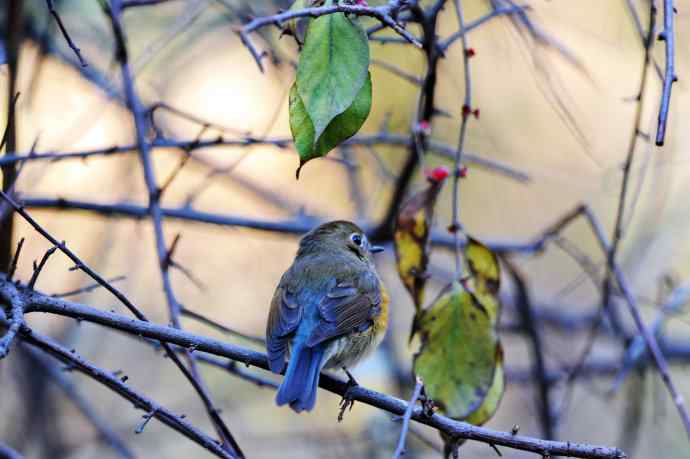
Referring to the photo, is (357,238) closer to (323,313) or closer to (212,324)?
(323,313)

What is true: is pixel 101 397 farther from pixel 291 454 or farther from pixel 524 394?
pixel 524 394

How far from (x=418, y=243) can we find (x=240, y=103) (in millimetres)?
4637

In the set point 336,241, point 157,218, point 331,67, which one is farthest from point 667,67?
point 336,241

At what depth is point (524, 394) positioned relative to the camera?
701 centimetres

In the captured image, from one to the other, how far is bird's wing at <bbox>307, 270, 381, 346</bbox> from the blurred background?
3.94 ft

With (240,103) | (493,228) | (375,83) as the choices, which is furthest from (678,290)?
(240,103)

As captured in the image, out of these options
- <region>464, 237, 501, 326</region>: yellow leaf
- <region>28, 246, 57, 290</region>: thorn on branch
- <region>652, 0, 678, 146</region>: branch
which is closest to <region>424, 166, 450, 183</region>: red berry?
<region>464, 237, 501, 326</region>: yellow leaf

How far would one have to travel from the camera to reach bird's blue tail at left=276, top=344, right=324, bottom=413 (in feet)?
10.6

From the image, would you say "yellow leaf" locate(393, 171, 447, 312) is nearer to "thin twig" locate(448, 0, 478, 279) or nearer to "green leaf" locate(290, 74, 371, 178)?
"thin twig" locate(448, 0, 478, 279)

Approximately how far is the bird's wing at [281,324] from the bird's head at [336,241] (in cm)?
44

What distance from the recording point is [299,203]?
6367 mm

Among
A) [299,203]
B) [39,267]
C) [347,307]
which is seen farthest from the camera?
[299,203]

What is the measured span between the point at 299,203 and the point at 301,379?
309 centimetres

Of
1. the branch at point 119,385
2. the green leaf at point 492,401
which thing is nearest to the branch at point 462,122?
the green leaf at point 492,401
